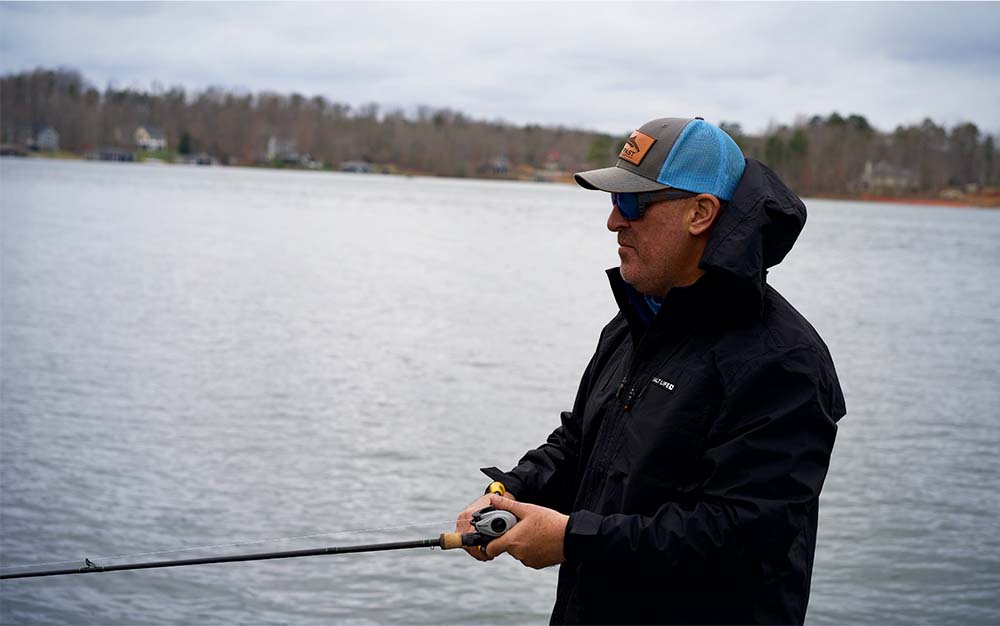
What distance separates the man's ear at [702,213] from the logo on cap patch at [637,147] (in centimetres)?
18

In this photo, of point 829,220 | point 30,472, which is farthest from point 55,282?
point 829,220

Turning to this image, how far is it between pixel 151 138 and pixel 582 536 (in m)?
157

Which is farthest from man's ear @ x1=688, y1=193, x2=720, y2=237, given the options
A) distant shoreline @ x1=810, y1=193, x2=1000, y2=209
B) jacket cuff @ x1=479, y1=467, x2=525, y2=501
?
distant shoreline @ x1=810, y1=193, x2=1000, y2=209

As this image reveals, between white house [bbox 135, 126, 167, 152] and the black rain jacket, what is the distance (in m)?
155

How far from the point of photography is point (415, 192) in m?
98.1

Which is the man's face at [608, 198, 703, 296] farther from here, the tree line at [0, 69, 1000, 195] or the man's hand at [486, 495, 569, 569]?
the tree line at [0, 69, 1000, 195]

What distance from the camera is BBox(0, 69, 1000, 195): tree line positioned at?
98375 millimetres

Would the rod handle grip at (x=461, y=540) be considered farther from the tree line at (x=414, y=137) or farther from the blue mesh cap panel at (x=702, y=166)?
the tree line at (x=414, y=137)

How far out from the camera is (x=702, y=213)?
8.89 feet

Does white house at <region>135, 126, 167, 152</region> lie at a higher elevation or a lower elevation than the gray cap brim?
higher

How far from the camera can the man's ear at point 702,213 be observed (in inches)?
106

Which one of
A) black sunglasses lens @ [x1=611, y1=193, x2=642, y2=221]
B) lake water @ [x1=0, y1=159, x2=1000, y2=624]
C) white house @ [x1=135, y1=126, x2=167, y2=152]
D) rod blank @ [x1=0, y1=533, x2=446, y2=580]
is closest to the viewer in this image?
black sunglasses lens @ [x1=611, y1=193, x2=642, y2=221]

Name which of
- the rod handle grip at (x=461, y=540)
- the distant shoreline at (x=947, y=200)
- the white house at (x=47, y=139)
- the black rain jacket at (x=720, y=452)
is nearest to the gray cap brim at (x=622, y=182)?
the black rain jacket at (x=720, y=452)

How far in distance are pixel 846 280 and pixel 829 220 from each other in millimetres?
43374
